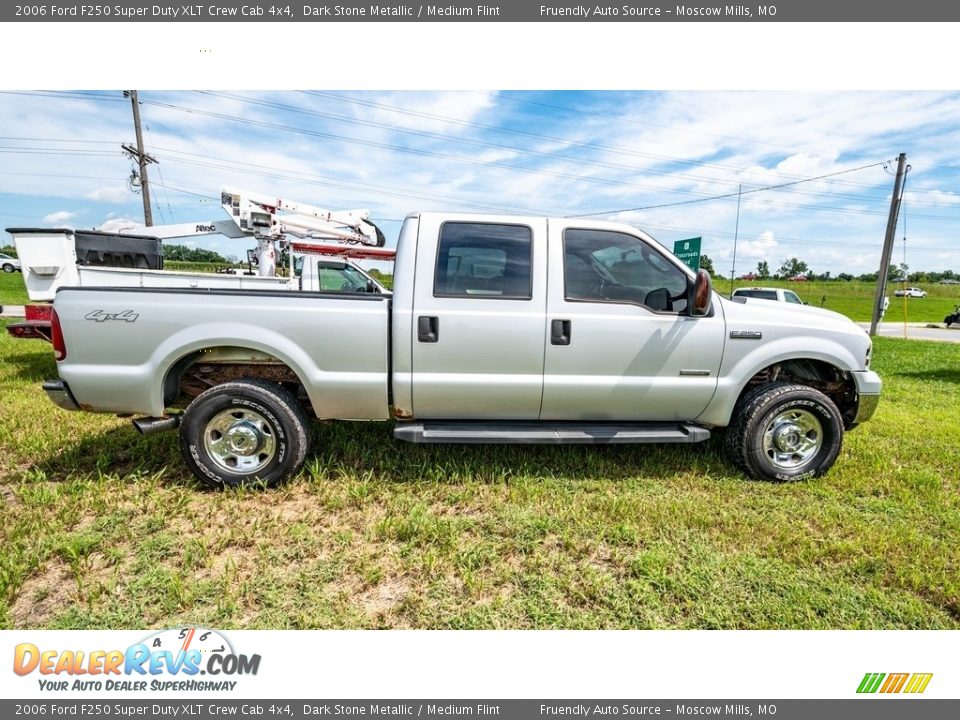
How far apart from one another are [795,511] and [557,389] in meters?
1.83

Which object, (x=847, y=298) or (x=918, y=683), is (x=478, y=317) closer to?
(x=918, y=683)

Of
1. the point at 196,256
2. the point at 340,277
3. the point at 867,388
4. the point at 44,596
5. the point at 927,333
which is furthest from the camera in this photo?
the point at 196,256

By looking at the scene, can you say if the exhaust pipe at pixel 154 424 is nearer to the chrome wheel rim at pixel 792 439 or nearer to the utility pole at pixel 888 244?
the chrome wheel rim at pixel 792 439

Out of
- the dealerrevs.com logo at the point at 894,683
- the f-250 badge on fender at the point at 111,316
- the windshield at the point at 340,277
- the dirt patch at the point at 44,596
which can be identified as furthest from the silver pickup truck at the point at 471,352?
the windshield at the point at 340,277

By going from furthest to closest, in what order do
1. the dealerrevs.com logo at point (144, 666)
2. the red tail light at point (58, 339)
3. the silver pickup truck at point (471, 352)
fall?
the silver pickup truck at point (471, 352) < the red tail light at point (58, 339) < the dealerrevs.com logo at point (144, 666)

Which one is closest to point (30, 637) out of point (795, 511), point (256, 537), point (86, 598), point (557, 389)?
point (86, 598)

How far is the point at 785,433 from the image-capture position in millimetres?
3643

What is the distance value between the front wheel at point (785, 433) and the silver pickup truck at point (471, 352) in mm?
20

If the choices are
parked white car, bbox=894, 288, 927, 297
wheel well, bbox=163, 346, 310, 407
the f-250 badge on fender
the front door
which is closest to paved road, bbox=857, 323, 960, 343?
the front door

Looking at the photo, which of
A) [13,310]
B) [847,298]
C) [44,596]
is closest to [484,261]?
[44,596]

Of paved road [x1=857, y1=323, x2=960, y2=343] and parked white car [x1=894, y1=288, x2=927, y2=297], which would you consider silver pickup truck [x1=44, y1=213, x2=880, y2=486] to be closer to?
paved road [x1=857, y1=323, x2=960, y2=343]

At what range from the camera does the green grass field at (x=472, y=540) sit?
7.64ft

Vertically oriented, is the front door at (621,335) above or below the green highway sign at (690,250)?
below

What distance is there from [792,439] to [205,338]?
4443 millimetres
